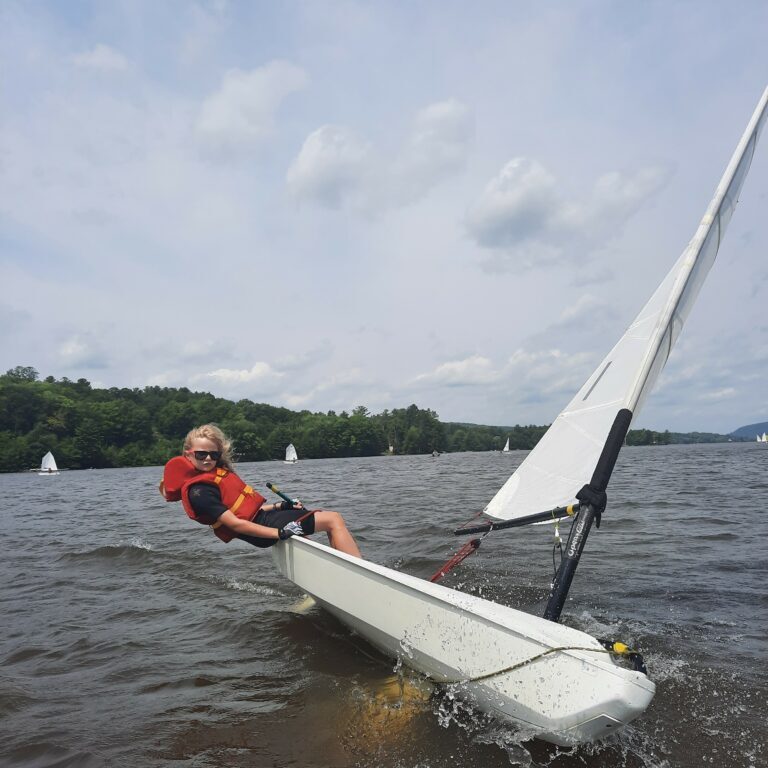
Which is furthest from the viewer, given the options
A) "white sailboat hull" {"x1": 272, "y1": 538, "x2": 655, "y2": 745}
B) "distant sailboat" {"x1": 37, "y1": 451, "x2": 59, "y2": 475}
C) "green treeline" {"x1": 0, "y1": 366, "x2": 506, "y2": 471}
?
"green treeline" {"x1": 0, "y1": 366, "x2": 506, "y2": 471}

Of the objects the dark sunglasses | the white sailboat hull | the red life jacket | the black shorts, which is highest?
the dark sunglasses

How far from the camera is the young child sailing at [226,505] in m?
4.40

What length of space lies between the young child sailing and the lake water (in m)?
0.82

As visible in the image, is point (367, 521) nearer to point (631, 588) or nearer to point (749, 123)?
point (631, 588)

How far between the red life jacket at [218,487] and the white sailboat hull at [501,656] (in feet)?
4.28

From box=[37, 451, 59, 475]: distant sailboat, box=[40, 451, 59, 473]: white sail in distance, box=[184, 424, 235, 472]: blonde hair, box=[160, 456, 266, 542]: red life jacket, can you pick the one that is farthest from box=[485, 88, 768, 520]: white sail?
box=[40, 451, 59, 473]: white sail in distance

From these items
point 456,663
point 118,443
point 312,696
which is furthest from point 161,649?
point 118,443

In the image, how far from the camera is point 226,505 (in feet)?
14.9

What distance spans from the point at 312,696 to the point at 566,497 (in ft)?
7.25

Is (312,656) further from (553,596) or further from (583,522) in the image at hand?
(583,522)

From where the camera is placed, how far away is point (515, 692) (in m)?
2.56

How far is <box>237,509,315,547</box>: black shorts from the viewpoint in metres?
4.62

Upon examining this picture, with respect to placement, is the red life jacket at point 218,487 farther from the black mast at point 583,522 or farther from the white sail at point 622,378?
the black mast at point 583,522

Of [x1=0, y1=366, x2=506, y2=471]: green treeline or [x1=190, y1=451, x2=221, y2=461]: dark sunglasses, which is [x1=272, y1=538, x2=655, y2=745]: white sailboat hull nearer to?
[x1=190, y1=451, x2=221, y2=461]: dark sunglasses
